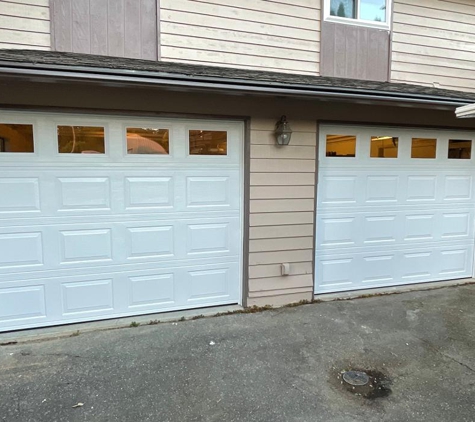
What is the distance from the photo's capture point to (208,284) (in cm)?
418

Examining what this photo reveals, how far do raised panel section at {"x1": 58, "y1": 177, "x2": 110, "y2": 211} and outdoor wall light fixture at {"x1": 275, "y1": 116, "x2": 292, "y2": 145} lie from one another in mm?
2015

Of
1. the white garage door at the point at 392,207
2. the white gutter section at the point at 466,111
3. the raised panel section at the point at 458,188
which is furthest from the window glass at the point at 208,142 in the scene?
the raised panel section at the point at 458,188

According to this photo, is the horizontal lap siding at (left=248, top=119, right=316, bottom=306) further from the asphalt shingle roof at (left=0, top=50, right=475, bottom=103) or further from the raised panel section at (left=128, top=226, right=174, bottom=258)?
the raised panel section at (left=128, top=226, right=174, bottom=258)

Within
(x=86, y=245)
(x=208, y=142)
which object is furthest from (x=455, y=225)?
(x=86, y=245)

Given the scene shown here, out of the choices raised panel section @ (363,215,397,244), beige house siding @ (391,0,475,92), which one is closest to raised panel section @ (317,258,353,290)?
raised panel section @ (363,215,397,244)

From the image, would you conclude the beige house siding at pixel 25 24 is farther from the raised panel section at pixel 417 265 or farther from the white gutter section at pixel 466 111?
the raised panel section at pixel 417 265

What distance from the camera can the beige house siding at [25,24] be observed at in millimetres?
3377

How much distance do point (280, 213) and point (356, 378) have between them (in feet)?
6.63

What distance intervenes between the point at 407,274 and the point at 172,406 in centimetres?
402

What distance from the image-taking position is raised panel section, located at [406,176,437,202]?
16.1ft

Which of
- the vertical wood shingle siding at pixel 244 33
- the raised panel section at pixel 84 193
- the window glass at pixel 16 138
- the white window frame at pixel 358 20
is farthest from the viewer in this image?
the white window frame at pixel 358 20

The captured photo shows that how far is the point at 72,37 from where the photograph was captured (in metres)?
3.54

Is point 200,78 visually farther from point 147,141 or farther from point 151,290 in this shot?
point 151,290

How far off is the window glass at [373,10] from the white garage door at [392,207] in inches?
58.7
